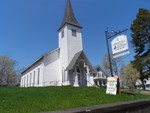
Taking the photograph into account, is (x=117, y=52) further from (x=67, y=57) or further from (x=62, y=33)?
(x=62, y=33)

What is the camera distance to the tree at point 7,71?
4941 cm

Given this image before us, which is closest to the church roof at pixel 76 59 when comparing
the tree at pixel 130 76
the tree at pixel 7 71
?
the tree at pixel 130 76

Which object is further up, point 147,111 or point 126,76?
point 126,76

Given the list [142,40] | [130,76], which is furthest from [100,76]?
[142,40]

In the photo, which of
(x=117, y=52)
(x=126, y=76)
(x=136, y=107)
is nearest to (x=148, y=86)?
(x=126, y=76)

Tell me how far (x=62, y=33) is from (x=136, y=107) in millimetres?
23960

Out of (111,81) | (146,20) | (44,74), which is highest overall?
(146,20)

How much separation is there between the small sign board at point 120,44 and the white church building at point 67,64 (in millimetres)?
12923

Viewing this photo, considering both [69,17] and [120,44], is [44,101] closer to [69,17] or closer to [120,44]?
[120,44]

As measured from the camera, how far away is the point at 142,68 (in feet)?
94.6

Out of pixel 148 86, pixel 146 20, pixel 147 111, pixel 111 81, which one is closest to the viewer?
pixel 147 111

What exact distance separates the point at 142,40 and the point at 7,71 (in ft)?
136

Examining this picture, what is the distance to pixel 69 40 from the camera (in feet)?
85.8

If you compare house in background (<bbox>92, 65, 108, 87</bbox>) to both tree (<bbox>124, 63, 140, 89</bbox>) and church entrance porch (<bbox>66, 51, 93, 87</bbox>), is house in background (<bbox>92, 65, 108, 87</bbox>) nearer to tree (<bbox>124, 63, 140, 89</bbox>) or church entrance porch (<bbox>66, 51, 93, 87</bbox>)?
tree (<bbox>124, 63, 140, 89</bbox>)
